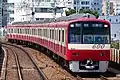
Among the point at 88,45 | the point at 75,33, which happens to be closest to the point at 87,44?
the point at 88,45

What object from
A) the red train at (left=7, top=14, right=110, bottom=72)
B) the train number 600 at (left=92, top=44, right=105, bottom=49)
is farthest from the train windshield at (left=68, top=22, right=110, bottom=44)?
the train number 600 at (left=92, top=44, right=105, bottom=49)

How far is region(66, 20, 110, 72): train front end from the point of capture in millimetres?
16359

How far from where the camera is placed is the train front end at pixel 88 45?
1636 centimetres

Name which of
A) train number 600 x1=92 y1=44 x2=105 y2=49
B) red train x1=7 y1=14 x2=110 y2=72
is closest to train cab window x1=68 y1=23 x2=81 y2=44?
red train x1=7 y1=14 x2=110 y2=72

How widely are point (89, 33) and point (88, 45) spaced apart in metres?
0.50

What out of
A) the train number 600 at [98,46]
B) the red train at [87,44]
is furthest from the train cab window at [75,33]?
the train number 600 at [98,46]

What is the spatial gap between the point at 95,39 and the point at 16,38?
1284 inches

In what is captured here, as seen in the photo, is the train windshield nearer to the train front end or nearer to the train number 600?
the train front end

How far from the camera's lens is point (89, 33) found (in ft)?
54.1

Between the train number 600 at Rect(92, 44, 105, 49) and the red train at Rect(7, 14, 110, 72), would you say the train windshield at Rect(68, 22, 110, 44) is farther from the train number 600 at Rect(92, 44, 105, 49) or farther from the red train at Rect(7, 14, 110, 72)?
the train number 600 at Rect(92, 44, 105, 49)

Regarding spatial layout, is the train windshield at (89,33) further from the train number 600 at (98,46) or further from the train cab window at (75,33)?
the train number 600 at (98,46)

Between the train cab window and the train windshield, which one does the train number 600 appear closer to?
the train windshield

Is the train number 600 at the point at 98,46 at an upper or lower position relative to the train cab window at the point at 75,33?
lower

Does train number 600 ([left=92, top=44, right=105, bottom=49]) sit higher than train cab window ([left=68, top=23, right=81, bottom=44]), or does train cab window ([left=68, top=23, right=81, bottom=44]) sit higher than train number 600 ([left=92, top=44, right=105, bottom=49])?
train cab window ([left=68, top=23, right=81, bottom=44])
